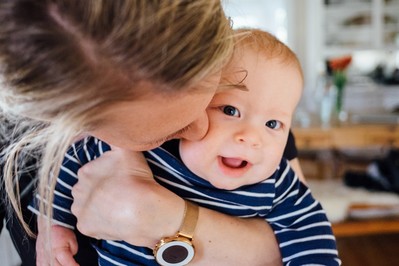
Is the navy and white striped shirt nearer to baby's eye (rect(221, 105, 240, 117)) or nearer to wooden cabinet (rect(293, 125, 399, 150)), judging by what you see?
baby's eye (rect(221, 105, 240, 117))

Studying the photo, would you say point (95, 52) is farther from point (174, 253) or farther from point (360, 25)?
point (360, 25)

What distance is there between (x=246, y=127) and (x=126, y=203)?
216 millimetres

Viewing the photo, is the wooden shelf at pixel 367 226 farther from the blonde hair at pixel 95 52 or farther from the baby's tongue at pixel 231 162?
the blonde hair at pixel 95 52

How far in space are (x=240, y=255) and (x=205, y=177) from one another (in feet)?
0.51

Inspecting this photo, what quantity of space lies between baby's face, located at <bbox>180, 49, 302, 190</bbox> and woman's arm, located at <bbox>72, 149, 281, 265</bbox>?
74 millimetres

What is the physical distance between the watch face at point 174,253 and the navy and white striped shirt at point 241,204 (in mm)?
31

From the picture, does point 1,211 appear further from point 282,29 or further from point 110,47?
point 282,29

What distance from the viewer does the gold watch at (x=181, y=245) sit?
69 centimetres

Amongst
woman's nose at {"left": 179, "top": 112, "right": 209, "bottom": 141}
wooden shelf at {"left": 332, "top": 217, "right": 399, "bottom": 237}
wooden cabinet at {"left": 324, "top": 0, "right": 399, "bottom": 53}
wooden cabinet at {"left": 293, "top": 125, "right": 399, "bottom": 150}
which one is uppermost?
wooden cabinet at {"left": 324, "top": 0, "right": 399, "bottom": 53}

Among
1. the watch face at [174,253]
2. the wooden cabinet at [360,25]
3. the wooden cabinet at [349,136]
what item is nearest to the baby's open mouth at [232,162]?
the watch face at [174,253]

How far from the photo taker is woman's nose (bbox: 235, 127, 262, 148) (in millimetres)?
665

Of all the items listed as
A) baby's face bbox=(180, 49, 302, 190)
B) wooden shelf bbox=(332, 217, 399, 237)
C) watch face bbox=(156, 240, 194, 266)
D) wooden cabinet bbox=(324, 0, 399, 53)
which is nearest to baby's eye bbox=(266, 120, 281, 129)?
baby's face bbox=(180, 49, 302, 190)

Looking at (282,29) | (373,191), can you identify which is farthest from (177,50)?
(282,29)

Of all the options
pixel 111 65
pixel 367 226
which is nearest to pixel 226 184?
pixel 111 65
